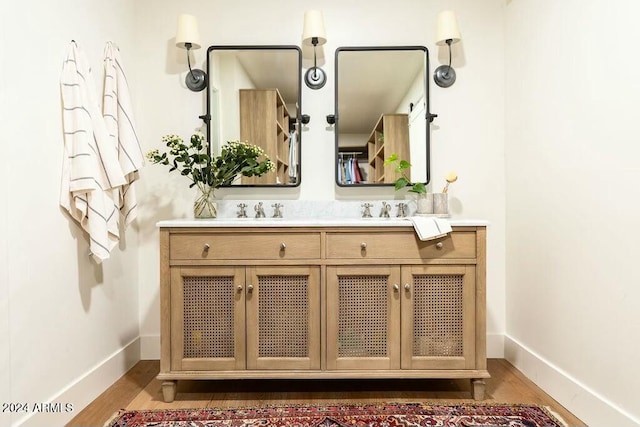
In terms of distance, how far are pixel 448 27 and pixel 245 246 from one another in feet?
5.54

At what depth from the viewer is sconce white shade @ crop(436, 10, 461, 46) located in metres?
2.17

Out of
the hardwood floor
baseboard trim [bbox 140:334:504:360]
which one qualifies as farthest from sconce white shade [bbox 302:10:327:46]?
baseboard trim [bbox 140:334:504:360]

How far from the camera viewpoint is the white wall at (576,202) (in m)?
1.39

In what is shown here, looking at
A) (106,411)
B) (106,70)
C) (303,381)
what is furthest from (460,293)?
(106,70)

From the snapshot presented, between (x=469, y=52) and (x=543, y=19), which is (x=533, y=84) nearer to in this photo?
(x=543, y=19)

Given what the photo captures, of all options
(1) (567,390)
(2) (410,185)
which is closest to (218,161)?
(2) (410,185)

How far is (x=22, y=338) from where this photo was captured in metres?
1.38

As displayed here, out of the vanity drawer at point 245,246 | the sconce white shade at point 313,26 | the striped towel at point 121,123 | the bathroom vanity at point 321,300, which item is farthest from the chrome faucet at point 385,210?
the striped towel at point 121,123

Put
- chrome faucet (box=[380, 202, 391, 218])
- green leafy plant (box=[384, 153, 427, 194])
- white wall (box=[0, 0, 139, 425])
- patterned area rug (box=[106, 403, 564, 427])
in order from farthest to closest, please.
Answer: chrome faucet (box=[380, 202, 391, 218])
green leafy plant (box=[384, 153, 427, 194])
patterned area rug (box=[106, 403, 564, 427])
white wall (box=[0, 0, 139, 425])

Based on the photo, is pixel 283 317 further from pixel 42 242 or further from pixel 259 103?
pixel 259 103

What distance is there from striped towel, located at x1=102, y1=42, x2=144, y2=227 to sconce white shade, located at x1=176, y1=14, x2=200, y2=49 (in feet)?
1.14

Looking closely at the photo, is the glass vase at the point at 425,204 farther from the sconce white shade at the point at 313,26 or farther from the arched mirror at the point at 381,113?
the sconce white shade at the point at 313,26

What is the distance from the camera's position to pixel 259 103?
2.25 metres

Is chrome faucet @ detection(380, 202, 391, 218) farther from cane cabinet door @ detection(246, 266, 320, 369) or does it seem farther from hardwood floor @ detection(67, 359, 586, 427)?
hardwood floor @ detection(67, 359, 586, 427)
